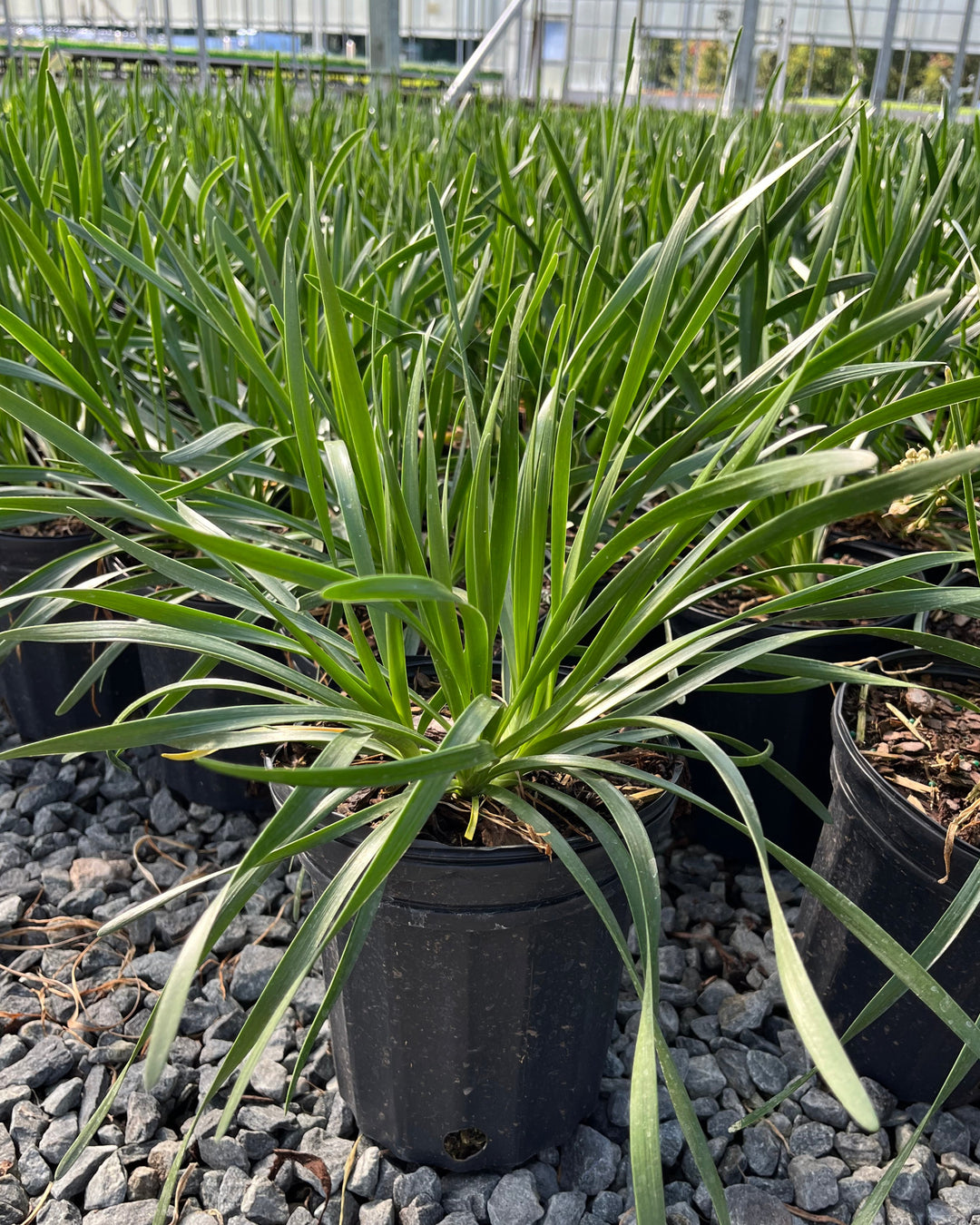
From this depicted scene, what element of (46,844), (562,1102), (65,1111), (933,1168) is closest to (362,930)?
(562,1102)

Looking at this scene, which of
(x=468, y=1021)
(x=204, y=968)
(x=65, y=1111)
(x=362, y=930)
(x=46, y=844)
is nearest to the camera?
(x=362, y=930)

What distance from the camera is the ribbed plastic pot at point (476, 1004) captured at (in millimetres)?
598

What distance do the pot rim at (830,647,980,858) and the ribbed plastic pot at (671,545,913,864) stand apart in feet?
0.24

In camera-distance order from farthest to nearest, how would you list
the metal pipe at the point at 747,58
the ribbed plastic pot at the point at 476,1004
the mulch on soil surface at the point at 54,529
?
the metal pipe at the point at 747,58 → the mulch on soil surface at the point at 54,529 → the ribbed plastic pot at the point at 476,1004

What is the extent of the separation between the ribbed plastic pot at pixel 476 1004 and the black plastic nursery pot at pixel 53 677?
589 millimetres

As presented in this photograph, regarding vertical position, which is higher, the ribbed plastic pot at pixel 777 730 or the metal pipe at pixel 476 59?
the metal pipe at pixel 476 59

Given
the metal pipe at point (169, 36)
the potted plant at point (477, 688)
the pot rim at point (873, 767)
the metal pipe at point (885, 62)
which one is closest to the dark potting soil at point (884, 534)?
the pot rim at point (873, 767)

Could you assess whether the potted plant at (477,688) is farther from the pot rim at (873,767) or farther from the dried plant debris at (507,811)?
the pot rim at (873,767)

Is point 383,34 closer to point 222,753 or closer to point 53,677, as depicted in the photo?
point 53,677

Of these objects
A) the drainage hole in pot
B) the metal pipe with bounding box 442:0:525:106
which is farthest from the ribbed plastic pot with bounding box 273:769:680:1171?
the metal pipe with bounding box 442:0:525:106

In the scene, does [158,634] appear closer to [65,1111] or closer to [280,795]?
[280,795]

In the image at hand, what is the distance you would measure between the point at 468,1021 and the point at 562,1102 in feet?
0.42

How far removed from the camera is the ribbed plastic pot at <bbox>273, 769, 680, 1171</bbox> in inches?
23.5

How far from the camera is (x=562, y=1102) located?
715mm
